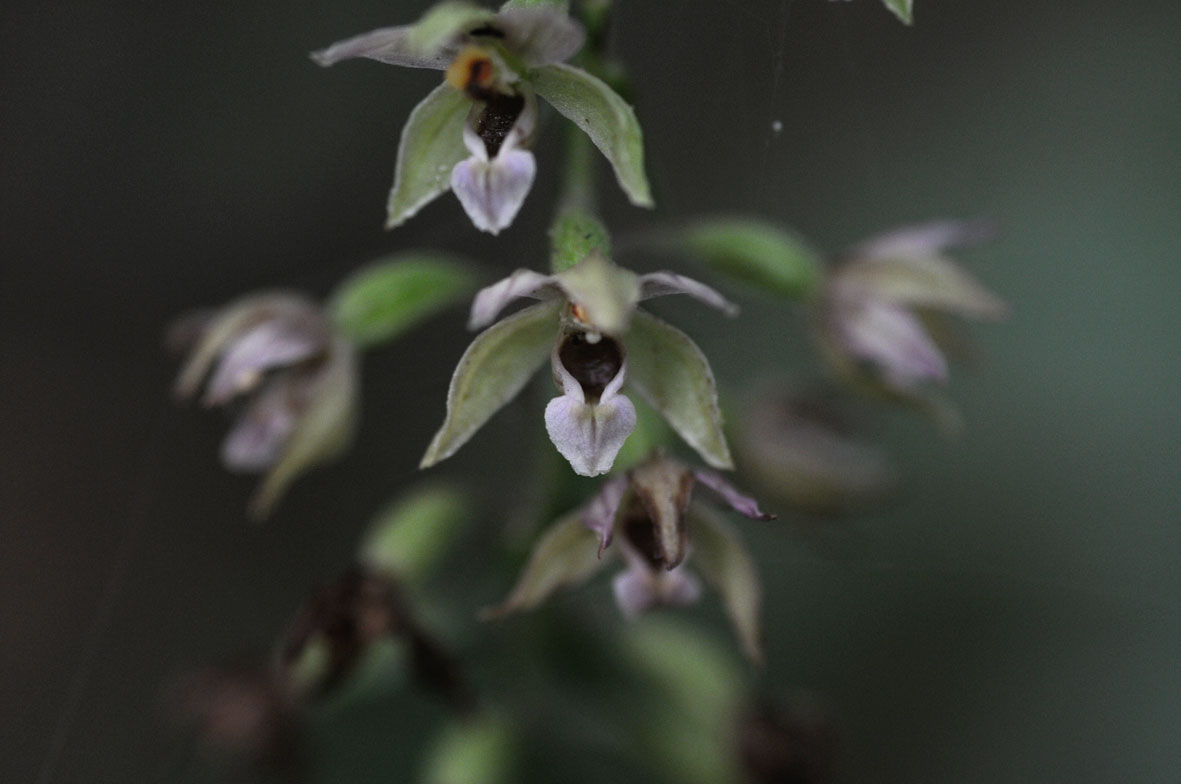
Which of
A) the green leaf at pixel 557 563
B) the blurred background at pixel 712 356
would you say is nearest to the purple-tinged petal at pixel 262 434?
the green leaf at pixel 557 563

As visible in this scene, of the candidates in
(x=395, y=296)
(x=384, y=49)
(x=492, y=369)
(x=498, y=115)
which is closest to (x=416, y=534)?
(x=395, y=296)

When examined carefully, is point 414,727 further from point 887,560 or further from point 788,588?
point 887,560

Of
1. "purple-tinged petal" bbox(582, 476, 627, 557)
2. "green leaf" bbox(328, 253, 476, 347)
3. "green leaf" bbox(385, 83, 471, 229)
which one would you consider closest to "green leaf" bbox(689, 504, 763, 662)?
"purple-tinged petal" bbox(582, 476, 627, 557)

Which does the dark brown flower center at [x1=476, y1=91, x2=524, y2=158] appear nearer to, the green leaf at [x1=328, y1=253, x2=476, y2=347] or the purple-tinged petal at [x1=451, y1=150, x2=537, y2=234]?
the purple-tinged petal at [x1=451, y1=150, x2=537, y2=234]

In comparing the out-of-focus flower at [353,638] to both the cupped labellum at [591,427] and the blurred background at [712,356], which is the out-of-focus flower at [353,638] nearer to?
the cupped labellum at [591,427]

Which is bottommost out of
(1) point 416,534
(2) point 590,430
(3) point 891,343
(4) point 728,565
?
(1) point 416,534

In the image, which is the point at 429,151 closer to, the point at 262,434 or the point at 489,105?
the point at 489,105

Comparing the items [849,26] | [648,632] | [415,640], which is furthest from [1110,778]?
[849,26]

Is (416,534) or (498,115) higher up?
(498,115)
